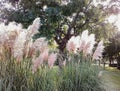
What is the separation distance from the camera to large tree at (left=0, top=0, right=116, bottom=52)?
31.4 ft

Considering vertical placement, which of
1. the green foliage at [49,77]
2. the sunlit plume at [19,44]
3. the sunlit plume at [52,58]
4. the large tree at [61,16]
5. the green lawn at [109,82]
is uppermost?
the large tree at [61,16]

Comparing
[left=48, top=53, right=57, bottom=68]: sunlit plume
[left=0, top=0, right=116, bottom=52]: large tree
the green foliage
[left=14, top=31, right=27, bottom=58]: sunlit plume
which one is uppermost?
[left=0, top=0, right=116, bottom=52]: large tree

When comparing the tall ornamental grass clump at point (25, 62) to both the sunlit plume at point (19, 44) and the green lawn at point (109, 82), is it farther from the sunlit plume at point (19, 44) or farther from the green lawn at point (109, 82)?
the green lawn at point (109, 82)

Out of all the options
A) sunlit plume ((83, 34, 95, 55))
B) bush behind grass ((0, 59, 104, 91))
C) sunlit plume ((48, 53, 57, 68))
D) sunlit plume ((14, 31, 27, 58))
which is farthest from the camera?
sunlit plume ((83, 34, 95, 55))

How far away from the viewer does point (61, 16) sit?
31.7 ft

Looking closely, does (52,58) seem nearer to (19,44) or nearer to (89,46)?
(19,44)

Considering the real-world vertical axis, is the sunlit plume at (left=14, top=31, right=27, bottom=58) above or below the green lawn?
above

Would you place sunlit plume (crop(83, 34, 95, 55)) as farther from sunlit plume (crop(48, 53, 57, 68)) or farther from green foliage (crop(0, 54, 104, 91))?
sunlit plume (crop(48, 53, 57, 68))

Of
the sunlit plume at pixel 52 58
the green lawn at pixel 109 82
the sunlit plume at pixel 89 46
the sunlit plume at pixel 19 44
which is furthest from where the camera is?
the green lawn at pixel 109 82

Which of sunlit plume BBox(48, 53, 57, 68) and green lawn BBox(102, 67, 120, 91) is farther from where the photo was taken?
green lawn BBox(102, 67, 120, 91)

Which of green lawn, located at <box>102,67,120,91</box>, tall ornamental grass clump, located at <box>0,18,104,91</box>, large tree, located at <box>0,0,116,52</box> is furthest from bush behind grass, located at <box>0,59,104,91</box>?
large tree, located at <box>0,0,116,52</box>

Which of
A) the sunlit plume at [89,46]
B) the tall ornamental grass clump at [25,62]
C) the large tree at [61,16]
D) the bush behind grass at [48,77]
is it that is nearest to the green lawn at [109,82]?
the bush behind grass at [48,77]

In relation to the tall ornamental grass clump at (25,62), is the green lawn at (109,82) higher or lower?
lower

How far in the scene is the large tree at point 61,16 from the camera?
9.57 m
